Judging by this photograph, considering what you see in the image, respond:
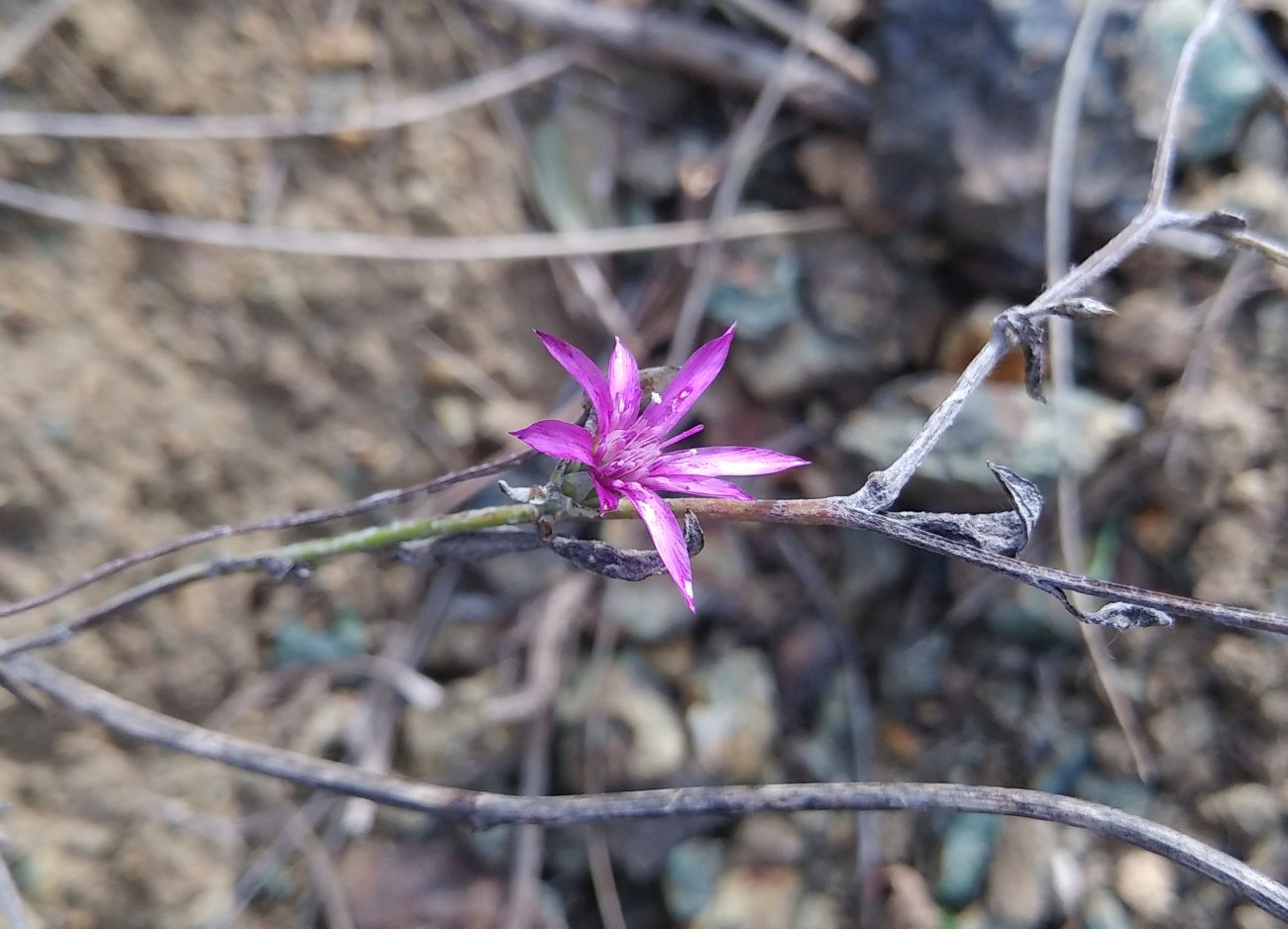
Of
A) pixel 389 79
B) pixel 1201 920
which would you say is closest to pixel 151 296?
pixel 389 79

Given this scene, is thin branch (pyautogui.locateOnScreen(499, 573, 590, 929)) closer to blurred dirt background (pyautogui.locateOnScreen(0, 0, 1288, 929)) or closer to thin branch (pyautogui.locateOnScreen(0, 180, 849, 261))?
blurred dirt background (pyautogui.locateOnScreen(0, 0, 1288, 929))

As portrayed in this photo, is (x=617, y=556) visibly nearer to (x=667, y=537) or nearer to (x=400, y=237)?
(x=667, y=537)

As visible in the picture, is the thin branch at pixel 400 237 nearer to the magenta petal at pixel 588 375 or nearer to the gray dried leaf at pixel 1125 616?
the magenta petal at pixel 588 375

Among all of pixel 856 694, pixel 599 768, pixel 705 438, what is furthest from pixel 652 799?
pixel 705 438

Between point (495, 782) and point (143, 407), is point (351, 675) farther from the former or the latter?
point (143, 407)

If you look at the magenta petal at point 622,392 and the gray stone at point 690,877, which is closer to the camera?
the magenta petal at point 622,392

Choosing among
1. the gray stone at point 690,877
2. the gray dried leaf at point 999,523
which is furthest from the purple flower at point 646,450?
the gray stone at point 690,877

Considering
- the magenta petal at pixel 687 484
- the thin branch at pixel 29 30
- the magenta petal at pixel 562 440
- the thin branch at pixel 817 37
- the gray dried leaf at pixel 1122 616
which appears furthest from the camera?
the thin branch at pixel 817 37
